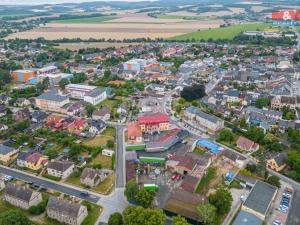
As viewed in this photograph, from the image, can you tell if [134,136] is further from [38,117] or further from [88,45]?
[88,45]

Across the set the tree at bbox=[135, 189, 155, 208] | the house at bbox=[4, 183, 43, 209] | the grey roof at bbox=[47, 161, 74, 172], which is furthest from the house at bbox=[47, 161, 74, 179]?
the tree at bbox=[135, 189, 155, 208]

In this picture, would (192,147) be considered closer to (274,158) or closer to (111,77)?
(274,158)

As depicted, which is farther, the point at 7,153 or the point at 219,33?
the point at 219,33

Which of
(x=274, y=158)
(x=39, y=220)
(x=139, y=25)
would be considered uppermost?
(x=139, y=25)

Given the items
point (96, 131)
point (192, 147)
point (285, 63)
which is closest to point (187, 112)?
point (192, 147)

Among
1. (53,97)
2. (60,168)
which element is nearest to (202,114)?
(60,168)

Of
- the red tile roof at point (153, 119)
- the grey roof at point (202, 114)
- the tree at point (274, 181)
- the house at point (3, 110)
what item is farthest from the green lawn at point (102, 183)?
the house at point (3, 110)

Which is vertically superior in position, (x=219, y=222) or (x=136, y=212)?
(x=136, y=212)
